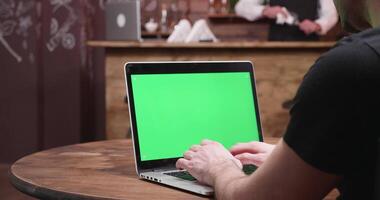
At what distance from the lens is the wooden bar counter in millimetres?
3518

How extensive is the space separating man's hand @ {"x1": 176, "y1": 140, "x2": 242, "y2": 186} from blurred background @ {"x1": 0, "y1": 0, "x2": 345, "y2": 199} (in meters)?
2.38

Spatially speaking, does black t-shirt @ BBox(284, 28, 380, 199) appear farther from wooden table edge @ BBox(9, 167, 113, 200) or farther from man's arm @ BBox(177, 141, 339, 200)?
wooden table edge @ BBox(9, 167, 113, 200)

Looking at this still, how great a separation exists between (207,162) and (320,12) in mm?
4015

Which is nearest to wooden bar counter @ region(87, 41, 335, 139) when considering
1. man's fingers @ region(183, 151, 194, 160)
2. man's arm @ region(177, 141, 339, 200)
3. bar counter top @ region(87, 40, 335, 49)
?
bar counter top @ region(87, 40, 335, 49)

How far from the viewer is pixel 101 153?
1.46 meters

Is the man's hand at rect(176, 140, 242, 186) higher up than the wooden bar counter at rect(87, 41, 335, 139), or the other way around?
the man's hand at rect(176, 140, 242, 186)

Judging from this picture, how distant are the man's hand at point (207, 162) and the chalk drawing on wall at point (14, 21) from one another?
346cm

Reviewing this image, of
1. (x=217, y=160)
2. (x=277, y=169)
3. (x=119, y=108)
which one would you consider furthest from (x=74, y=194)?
(x=119, y=108)

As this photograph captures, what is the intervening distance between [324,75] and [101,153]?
0.81 m

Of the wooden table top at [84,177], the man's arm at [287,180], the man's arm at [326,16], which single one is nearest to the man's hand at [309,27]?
the man's arm at [326,16]

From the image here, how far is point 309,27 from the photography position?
4.51 metres

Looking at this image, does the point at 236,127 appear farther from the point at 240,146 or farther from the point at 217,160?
the point at 217,160

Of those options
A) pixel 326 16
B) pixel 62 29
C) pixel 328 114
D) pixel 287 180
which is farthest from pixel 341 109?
pixel 326 16

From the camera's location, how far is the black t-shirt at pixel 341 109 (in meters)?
0.75
